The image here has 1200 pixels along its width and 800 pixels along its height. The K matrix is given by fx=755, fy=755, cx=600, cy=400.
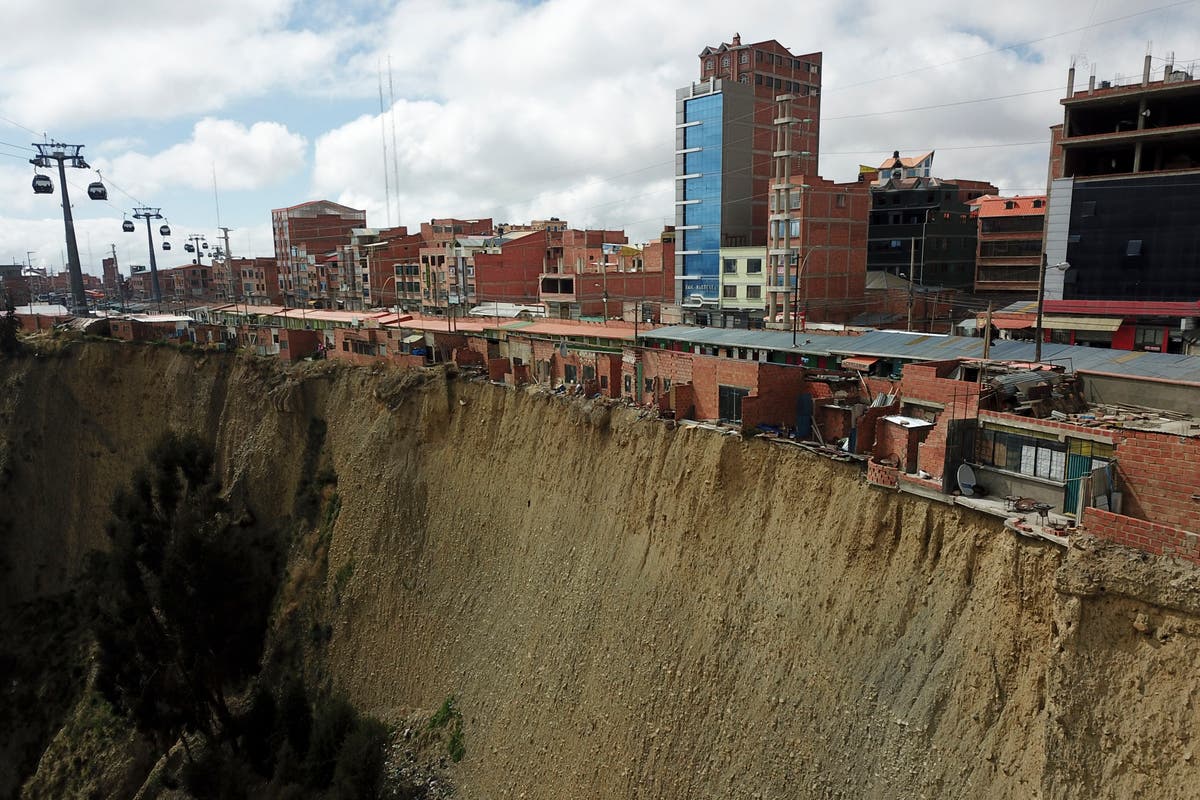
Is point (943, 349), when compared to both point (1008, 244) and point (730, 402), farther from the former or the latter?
point (1008, 244)

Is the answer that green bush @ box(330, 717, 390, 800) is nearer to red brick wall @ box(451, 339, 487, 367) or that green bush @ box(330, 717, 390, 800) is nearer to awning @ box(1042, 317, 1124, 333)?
red brick wall @ box(451, 339, 487, 367)

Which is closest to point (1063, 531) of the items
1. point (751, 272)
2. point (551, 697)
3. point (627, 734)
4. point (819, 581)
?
point (819, 581)

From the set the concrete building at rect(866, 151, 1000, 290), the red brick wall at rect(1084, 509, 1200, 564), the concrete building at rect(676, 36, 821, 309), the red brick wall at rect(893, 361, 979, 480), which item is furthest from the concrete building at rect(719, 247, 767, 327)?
the red brick wall at rect(1084, 509, 1200, 564)

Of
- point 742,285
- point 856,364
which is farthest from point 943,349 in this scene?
point 742,285

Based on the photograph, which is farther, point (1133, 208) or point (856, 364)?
point (1133, 208)

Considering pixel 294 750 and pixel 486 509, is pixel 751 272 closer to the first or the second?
pixel 486 509

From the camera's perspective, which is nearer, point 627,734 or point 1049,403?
point 1049,403
